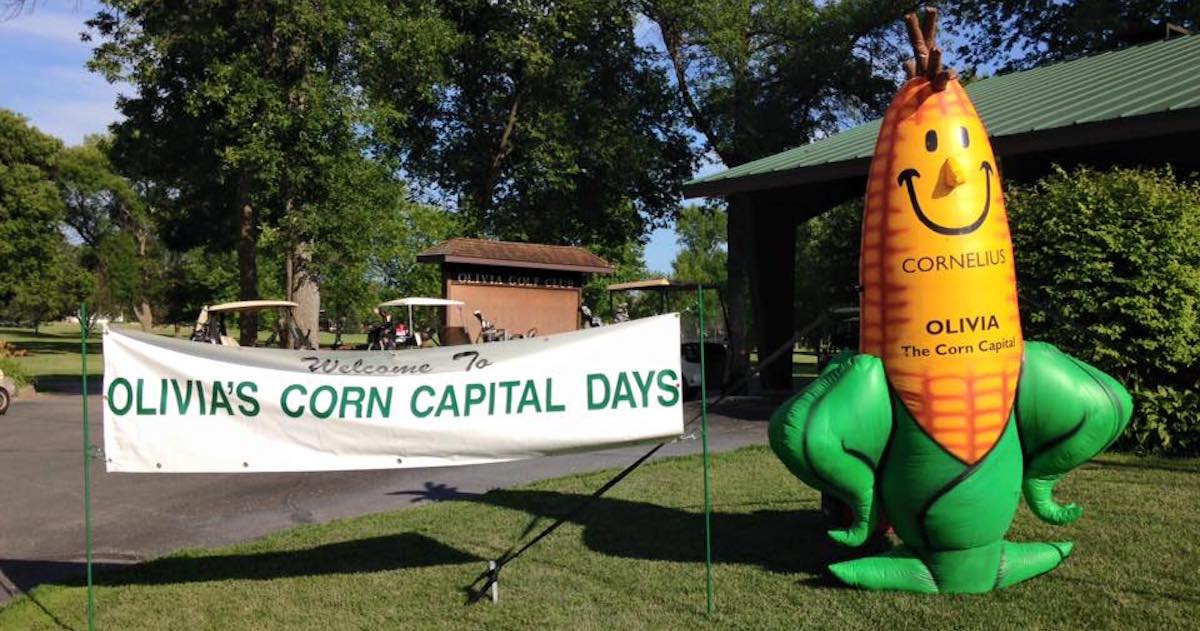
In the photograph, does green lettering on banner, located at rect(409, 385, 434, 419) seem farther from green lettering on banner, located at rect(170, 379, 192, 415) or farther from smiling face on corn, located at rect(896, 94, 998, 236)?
smiling face on corn, located at rect(896, 94, 998, 236)

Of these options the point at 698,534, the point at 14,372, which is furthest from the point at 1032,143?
the point at 14,372

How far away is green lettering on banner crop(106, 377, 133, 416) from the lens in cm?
473

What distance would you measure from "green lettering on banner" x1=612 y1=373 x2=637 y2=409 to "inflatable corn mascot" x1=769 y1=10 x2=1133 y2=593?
80cm

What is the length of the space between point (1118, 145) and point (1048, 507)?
8.44 m

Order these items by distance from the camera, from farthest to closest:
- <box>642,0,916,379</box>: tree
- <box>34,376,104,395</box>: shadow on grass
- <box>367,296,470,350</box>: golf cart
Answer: <box>642,0,916,379</box>: tree
<box>34,376,104,395</box>: shadow on grass
<box>367,296,470,350</box>: golf cart

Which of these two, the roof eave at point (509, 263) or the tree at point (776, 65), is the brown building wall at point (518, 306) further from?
the tree at point (776, 65)

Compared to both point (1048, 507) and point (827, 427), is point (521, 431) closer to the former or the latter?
point (827, 427)

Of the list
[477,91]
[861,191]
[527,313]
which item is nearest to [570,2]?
[477,91]

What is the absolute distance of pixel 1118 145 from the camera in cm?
1128

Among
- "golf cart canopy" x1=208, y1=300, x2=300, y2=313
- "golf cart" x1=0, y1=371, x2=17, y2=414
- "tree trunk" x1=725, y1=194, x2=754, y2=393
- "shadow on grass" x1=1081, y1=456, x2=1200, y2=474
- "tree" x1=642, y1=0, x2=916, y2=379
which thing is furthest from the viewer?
"tree" x1=642, y1=0, x2=916, y2=379

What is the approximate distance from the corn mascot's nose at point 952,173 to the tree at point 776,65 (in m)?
20.3

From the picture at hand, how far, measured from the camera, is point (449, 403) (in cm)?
493

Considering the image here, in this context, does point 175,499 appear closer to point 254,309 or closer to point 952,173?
point 952,173

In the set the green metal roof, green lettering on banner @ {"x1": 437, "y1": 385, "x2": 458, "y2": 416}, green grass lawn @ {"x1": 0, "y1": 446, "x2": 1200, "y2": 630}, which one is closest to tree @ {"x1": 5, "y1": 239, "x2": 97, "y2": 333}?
the green metal roof
